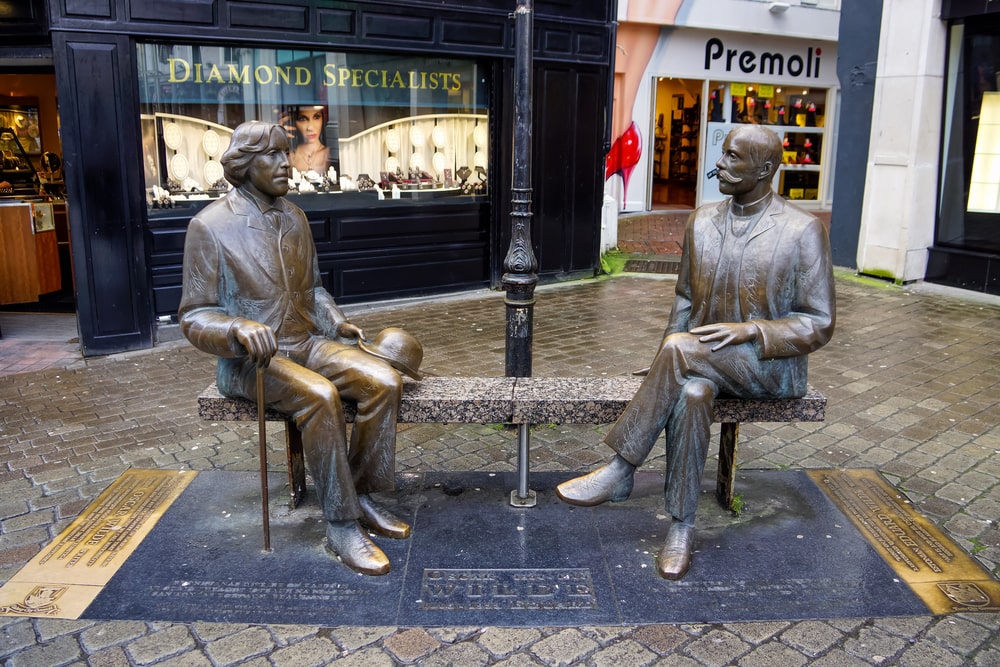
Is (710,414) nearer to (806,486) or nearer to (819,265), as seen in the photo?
(819,265)

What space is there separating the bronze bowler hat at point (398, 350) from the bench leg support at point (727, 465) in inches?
62.5

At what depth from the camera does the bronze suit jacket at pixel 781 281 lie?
3.89 meters

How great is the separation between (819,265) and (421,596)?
226 cm

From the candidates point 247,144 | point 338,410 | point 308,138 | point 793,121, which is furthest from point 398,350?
point 793,121

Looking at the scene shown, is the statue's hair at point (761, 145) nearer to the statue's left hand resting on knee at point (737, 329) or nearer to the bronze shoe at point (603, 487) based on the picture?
the statue's left hand resting on knee at point (737, 329)

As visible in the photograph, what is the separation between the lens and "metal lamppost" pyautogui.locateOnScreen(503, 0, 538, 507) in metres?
5.06

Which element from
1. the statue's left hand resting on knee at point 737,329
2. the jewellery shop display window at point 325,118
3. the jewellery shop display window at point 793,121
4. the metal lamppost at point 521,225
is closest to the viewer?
the statue's left hand resting on knee at point 737,329

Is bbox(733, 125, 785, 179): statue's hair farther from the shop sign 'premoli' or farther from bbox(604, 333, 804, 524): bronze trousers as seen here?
the shop sign 'premoli'

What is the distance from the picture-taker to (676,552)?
3.83 metres

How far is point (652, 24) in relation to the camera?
1588 centimetres

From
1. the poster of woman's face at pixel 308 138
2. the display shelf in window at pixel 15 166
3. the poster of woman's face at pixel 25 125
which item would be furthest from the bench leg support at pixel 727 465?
the poster of woman's face at pixel 25 125

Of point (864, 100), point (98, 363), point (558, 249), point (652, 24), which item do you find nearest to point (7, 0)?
point (98, 363)

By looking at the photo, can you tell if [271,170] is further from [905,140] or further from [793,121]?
[793,121]

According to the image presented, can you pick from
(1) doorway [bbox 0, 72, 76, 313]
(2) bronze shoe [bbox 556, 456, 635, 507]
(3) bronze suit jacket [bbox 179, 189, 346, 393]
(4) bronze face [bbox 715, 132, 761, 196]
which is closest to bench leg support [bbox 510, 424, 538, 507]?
(2) bronze shoe [bbox 556, 456, 635, 507]
